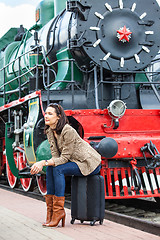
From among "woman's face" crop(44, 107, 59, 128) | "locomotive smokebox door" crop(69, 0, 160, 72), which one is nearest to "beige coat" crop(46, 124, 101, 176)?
"woman's face" crop(44, 107, 59, 128)

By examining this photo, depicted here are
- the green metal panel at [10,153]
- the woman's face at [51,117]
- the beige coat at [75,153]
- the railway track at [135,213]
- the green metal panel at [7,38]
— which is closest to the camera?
the railway track at [135,213]

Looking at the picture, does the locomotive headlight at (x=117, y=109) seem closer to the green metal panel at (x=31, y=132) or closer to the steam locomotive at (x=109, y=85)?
the steam locomotive at (x=109, y=85)

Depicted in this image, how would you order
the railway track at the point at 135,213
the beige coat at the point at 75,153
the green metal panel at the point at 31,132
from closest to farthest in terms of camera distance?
1. the railway track at the point at 135,213
2. the beige coat at the point at 75,153
3. the green metal panel at the point at 31,132

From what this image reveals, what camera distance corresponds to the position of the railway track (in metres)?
4.63

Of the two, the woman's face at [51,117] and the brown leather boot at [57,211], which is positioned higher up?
the woman's face at [51,117]

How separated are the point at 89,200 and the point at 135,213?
2065mm

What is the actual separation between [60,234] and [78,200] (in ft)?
2.13

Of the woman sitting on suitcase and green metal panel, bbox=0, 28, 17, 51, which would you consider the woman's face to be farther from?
green metal panel, bbox=0, 28, 17, 51

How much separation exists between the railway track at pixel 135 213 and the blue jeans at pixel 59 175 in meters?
0.82

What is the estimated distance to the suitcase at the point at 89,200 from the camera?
4.85 meters

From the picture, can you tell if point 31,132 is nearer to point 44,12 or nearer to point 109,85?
point 109,85

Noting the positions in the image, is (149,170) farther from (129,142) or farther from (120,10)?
(120,10)

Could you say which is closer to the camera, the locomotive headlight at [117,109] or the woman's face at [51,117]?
the woman's face at [51,117]

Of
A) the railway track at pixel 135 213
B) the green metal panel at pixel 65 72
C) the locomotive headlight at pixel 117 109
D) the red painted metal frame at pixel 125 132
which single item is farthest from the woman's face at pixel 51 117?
the green metal panel at pixel 65 72
